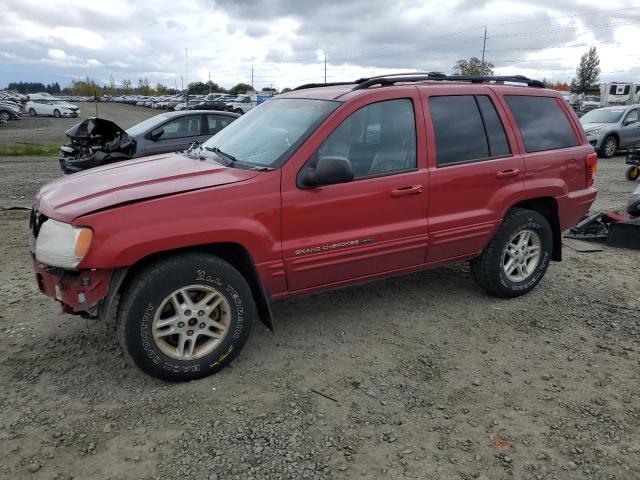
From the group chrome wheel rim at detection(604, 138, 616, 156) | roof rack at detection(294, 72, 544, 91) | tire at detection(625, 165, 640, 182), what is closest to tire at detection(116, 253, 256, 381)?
roof rack at detection(294, 72, 544, 91)

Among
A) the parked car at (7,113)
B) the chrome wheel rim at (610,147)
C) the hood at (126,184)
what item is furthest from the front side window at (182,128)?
the parked car at (7,113)

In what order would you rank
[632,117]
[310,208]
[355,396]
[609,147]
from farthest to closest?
[632,117], [609,147], [310,208], [355,396]

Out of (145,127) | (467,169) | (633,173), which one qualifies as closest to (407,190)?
(467,169)

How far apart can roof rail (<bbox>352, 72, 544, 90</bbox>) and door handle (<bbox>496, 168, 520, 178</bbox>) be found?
2.83ft

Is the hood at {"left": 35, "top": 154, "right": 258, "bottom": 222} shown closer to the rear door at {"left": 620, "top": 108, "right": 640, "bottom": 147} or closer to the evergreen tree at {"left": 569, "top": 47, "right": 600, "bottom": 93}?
the rear door at {"left": 620, "top": 108, "right": 640, "bottom": 147}

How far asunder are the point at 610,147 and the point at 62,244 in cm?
1691

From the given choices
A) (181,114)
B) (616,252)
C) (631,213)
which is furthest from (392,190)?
(181,114)

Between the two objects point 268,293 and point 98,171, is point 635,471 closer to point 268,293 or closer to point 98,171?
point 268,293

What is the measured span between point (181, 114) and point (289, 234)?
25.8 ft

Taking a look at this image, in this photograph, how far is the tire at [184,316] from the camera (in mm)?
3080

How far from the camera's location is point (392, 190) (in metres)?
3.74

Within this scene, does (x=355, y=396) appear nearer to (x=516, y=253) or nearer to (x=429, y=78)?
(x=516, y=253)

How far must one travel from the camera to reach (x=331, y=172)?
3299mm

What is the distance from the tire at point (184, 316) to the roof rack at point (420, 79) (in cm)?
181
